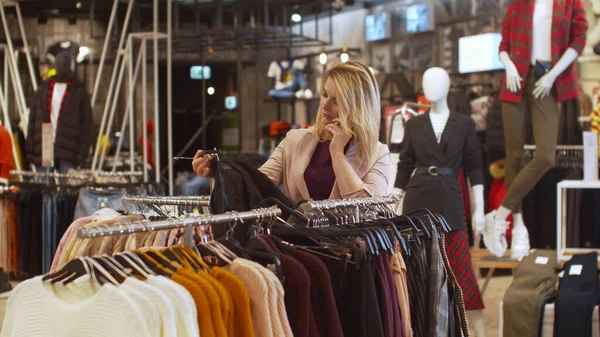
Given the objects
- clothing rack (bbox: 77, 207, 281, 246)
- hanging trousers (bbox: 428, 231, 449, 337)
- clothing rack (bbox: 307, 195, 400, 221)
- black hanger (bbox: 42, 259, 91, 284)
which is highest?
clothing rack (bbox: 77, 207, 281, 246)

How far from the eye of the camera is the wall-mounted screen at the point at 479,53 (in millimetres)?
9047

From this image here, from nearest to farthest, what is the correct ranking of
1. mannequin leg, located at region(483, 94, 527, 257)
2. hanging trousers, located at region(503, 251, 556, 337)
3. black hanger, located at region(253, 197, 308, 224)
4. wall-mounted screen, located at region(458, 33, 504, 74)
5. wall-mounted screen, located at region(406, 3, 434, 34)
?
black hanger, located at region(253, 197, 308, 224)
hanging trousers, located at region(503, 251, 556, 337)
mannequin leg, located at region(483, 94, 527, 257)
wall-mounted screen, located at region(458, 33, 504, 74)
wall-mounted screen, located at region(406, 3, 434, 34)

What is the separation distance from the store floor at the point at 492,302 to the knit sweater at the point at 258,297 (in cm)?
307

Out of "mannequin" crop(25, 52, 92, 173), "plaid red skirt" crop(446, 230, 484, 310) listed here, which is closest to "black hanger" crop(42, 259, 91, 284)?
"plaid red skirt" crop(446, 230, 484, 310)

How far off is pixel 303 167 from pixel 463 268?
1680 millimetres

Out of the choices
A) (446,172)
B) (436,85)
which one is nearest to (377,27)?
(436,85)

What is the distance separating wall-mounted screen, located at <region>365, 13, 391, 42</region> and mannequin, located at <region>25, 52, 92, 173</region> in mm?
5460

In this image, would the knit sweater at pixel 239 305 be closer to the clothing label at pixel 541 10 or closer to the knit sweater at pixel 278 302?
the knit sweater at pixel 278 302

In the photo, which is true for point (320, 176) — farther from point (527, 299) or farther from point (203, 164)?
point (527, 299)

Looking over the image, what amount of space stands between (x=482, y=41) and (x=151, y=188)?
5.39 metres

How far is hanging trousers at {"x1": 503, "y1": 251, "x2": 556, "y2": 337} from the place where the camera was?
13.1 feet

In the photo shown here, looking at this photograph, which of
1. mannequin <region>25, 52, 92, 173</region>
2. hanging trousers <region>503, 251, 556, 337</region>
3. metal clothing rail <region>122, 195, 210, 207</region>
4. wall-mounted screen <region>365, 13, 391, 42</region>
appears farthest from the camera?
wall-mounted screen <region>365, 13, 391, 42</region>

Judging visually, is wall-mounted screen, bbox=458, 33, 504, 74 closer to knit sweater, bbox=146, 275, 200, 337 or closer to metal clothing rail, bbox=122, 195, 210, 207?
metal clothing rail, bbox=122, 195, 210, 207

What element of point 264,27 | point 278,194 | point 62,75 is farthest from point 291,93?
point 278,194
